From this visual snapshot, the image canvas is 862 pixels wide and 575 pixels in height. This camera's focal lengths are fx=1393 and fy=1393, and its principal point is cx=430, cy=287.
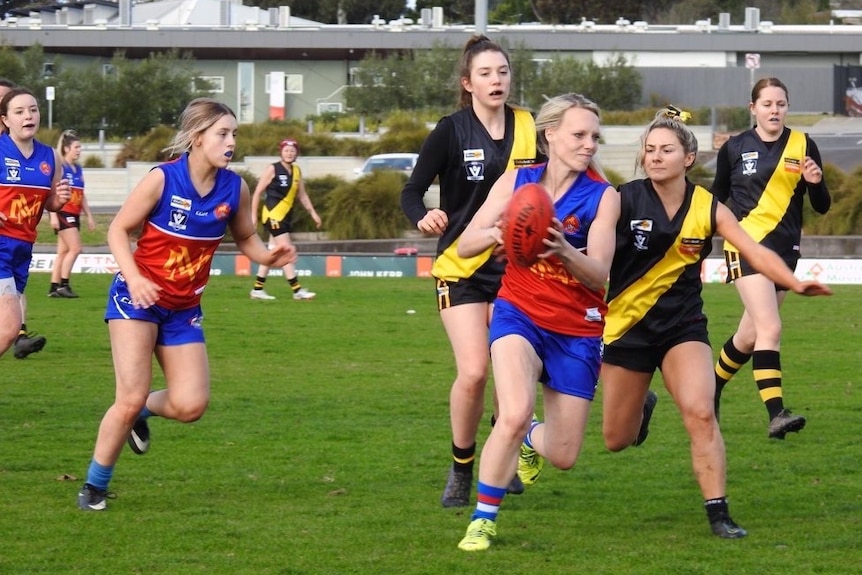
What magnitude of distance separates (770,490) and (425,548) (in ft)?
7.57

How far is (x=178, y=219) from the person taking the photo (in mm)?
6785

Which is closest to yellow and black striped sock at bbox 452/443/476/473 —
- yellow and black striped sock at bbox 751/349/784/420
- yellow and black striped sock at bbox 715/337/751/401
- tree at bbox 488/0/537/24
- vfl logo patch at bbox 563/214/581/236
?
vfl logo patch at bbox 563/214/581/236

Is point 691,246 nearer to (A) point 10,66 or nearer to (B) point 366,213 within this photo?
(B) point 366,213

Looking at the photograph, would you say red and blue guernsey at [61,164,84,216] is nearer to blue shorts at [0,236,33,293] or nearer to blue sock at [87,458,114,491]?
blue shorts at [0,236,33,293]

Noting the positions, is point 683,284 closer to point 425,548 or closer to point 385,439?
point 425,548

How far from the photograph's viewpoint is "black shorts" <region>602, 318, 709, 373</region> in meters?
6.66

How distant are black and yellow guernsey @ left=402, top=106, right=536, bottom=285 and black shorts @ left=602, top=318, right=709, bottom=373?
70 cm

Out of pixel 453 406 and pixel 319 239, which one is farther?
pixel 319 239

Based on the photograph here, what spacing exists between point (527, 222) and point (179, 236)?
1.99 meters

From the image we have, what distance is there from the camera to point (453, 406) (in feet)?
23.4

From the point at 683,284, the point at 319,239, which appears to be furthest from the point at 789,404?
the point at 319,239

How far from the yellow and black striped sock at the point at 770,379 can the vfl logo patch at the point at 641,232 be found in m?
2.76

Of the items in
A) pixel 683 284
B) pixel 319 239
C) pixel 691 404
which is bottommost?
pixel 319 239

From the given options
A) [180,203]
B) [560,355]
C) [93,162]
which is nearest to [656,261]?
[560,355]
